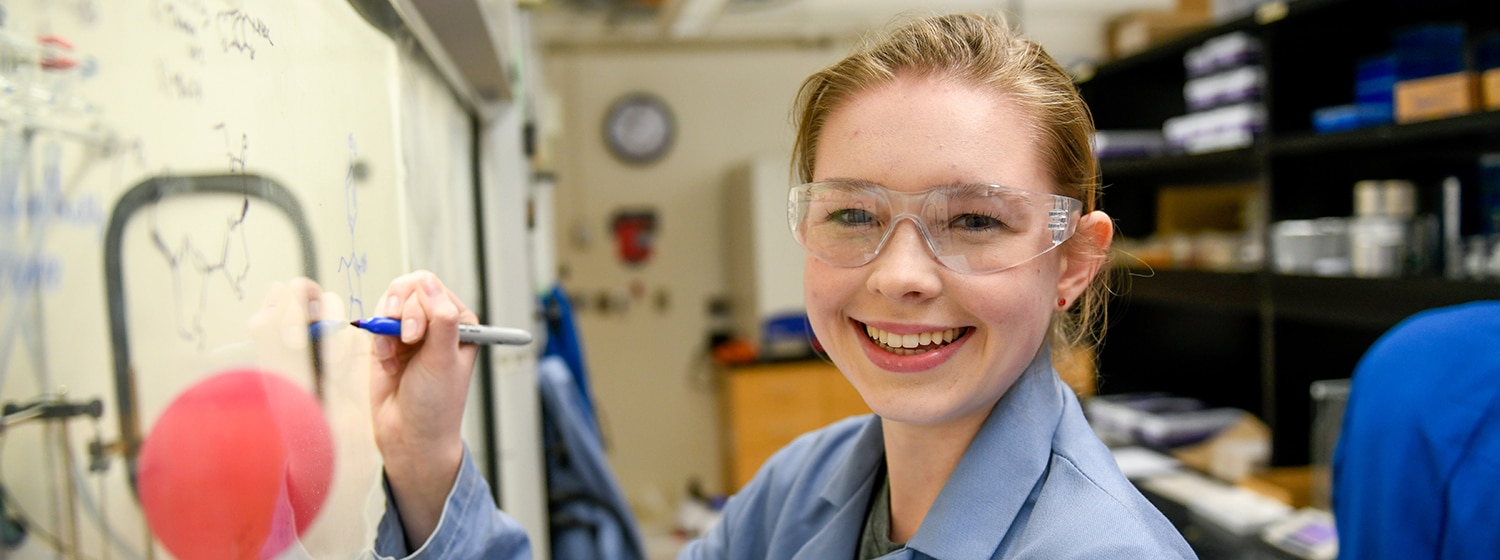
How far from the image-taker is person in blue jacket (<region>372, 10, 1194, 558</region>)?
75 cm

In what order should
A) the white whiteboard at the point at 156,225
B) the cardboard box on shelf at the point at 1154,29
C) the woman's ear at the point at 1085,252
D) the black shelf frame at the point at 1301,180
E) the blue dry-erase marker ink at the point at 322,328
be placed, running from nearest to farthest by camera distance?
the white whiteboard at the point at 156,225 < the blue dry-erase marker ink at the point at 322,328 < the woman's ear at the point at 1085,252 < the black shelf frame at the point at 1301,180 < the cardboard box on shelf at the point at 1154,29

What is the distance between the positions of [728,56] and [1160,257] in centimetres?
279

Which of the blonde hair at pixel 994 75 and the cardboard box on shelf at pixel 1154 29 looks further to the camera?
the cardboard box on shelf at pixel 1154 29

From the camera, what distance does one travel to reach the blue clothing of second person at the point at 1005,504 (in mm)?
710

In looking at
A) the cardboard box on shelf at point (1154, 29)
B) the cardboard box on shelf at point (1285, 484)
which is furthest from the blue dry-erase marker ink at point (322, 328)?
the cardboard box on shelf at point (1154, 29)

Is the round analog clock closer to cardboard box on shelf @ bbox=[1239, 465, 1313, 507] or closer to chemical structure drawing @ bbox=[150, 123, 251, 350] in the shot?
cardboard box on shelf @ bbox=[1239, 465, 1313, 507]

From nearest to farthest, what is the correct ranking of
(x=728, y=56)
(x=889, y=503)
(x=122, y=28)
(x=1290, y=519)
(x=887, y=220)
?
(x=122, y=28) < (x=887, y=220) < (x=889, y=503) < (x=1290, y=519) < (x=728, y=56)

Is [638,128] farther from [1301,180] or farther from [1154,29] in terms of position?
[1301,180]

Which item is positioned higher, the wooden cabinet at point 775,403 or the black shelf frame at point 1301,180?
the black shelf frame at point 1301,180

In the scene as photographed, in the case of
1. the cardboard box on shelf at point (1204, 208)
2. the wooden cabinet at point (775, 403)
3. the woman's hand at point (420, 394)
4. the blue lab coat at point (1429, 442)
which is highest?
the cardboard box on shelf at point (1204, 208)

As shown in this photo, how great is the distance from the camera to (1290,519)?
212 cm

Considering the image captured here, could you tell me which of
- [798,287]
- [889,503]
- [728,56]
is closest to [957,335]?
[889,503]

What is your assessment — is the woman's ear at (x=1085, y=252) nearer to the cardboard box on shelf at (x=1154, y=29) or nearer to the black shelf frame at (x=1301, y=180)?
the black shelf frame at (x=1301, y=180)

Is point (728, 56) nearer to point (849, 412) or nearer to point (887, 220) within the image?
point (849, 412)
